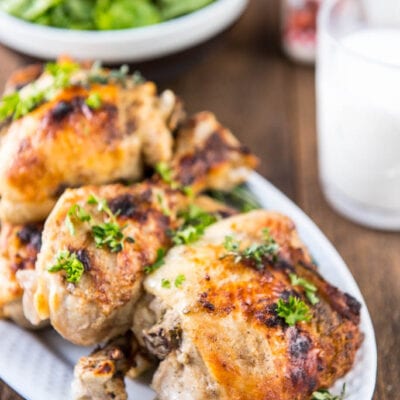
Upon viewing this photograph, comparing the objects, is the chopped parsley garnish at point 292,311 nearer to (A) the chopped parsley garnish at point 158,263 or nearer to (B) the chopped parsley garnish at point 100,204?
(A) the chopped parsley garnish at point 158,263

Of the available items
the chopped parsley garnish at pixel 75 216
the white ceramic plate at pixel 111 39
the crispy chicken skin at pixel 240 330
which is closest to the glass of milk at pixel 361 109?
the white ceramic plate at pixel 111 39

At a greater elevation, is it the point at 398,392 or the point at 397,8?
the point at 397,8

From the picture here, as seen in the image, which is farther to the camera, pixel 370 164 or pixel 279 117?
pixel 279 117

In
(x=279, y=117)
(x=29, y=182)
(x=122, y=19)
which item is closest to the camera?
(x=29, y=182)

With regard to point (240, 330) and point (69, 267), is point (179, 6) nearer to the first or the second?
point (69, 267)

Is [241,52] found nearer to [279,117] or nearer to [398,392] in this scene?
[279,117]

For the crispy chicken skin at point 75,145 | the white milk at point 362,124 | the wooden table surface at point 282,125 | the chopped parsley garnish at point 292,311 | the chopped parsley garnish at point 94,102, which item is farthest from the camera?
the white milk at point 362,124

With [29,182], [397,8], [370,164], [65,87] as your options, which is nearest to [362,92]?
[370,164]

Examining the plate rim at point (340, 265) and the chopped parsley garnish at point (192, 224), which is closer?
the plate rim at point (340, 265)
